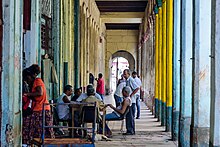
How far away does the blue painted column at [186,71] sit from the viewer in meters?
11.7

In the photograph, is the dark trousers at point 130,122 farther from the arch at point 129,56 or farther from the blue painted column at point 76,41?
the arch at point 129,56

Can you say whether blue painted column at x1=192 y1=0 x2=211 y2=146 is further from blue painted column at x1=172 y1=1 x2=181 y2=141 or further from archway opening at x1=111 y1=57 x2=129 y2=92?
archway opening at x1=111 y1=57 x2=129 y2=92

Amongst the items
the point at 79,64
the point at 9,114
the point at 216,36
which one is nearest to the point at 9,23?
the point at 9,114

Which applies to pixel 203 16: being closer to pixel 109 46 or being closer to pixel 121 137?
pixel 121 137

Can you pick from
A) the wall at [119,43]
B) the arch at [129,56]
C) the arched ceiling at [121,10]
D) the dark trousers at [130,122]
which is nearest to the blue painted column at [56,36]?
the dark trousers at [130,122]

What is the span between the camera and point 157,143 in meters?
13.1

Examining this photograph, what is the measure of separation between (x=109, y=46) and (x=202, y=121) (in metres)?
36.0

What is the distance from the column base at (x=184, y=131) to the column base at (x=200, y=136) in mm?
1640

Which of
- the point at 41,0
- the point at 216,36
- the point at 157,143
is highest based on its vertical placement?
the point at 41,0

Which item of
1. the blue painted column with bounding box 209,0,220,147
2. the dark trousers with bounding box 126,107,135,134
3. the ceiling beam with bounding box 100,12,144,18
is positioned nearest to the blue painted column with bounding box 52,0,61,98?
the dark trousers with bounding box 126,107,135,134

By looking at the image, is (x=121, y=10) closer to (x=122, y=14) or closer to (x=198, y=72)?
(x=122, y=14)

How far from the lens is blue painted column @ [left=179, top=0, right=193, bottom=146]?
38.5 ft

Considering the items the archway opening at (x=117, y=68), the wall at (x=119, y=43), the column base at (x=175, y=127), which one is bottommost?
the column base at (x=175, y=127)

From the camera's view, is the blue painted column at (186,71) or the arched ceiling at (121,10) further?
the arched ceiling at (121,10)
